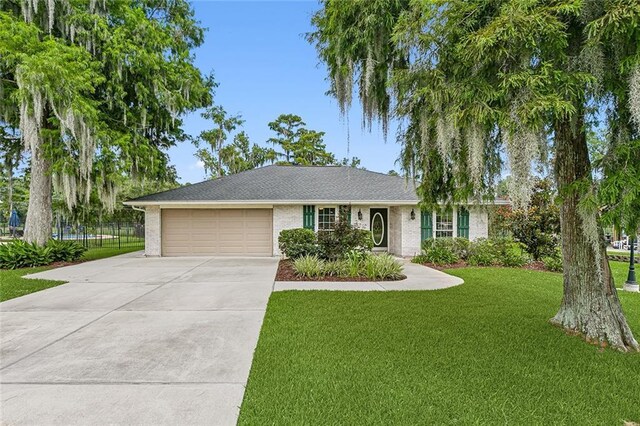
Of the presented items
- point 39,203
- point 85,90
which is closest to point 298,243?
point 85,90

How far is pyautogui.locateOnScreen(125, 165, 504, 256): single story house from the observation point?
1304cm

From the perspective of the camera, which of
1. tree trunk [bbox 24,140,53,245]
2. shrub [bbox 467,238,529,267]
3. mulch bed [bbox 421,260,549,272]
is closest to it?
mulch bed [bbox 421,260,549,272]

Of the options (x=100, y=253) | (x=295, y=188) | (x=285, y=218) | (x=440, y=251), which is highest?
(x=295, y=188)

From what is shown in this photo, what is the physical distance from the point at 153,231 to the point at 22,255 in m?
3.98

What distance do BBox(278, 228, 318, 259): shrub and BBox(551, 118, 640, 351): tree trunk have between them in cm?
705

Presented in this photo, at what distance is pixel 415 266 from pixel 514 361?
7.20m

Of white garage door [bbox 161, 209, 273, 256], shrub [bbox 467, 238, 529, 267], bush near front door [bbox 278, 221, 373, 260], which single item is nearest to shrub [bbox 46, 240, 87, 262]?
white garage door [bbox 161, 209, 273, 256]

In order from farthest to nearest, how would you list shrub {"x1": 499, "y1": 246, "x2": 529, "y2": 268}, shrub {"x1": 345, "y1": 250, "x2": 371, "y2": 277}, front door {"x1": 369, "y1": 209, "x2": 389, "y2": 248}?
front door {"x1": 369, "y1": 209, "x2": 389, "y2": 248}, shrub {"x1": 499, "y1": 246, "x2": 529, "y2": 268}, shrub {"x1": 345, "y1": 250, "x2": 371, "y2": 277}

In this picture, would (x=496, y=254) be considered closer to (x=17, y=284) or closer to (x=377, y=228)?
(x=377, y=228)

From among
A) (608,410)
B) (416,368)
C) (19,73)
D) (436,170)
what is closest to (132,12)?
(19,73)

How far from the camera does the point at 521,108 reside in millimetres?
2732

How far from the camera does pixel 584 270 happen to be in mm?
4035

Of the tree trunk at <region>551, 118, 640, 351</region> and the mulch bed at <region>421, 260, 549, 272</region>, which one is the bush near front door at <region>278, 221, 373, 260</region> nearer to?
the mulch bed at <region>421, 260, 549, 272</region>

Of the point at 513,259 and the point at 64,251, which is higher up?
the point at 64,251
